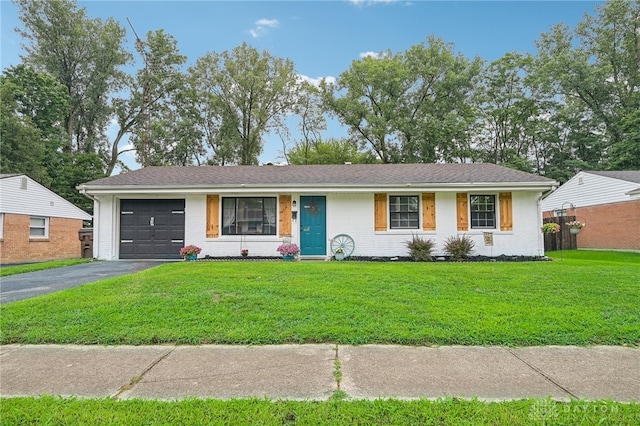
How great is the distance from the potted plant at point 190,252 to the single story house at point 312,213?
59 centimetres

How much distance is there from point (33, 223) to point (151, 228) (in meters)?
7.77

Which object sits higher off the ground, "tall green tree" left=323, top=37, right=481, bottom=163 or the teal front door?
"tall green tree" left=323, top=37, right=481, bottom=163

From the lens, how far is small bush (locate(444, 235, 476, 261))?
35.6 ft

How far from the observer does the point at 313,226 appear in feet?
38.7

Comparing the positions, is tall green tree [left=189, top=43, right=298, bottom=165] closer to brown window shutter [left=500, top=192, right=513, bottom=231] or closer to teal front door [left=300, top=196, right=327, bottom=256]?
teal front door [left=300, top=196, right=327, bottom=256]

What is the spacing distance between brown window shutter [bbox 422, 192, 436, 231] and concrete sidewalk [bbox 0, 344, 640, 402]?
7838mm

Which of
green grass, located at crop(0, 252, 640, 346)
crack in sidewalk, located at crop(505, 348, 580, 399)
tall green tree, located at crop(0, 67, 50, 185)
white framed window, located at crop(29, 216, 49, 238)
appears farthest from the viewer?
tall green tree, located at crop(0, 67, 50, 185)

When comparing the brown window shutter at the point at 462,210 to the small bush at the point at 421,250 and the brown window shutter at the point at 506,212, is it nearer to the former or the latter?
the brown window shutter at the point at 506,212

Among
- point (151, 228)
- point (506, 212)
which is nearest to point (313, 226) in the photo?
point (151, 228)

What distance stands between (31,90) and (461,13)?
2678 centimetres

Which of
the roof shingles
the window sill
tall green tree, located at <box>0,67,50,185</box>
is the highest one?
tall green tree, located at <box>0,67,50,185</box>

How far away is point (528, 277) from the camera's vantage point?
6.85 metres

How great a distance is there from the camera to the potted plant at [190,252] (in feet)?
35.7

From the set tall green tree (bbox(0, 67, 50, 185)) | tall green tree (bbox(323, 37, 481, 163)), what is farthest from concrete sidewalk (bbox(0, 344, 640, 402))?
tall green tree (bbox(323, 37, 481, 163))
